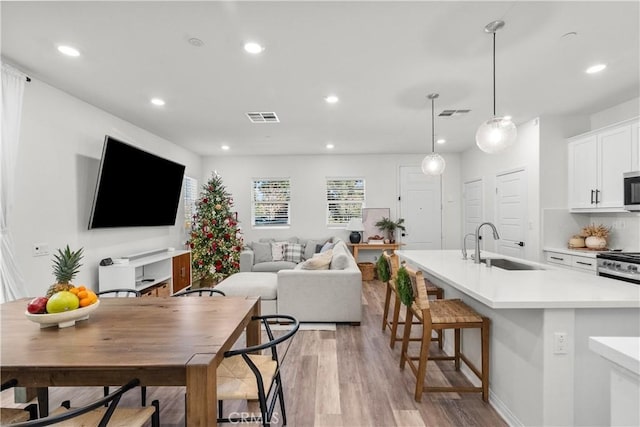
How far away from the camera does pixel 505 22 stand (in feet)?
6.89

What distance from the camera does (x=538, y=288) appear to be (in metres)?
1.86

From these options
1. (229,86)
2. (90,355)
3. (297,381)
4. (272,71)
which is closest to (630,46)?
(272,71)

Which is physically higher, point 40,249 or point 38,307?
→ point 40,249

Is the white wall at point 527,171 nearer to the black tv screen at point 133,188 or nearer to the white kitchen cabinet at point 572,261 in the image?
the white kitchen cabinet at point 572,261

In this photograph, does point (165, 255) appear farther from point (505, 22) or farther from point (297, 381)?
point (505, 22)

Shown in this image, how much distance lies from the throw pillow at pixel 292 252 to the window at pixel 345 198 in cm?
114

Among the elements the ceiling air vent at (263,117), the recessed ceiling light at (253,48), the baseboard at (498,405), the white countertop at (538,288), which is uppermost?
the ceiling air vent at (263,117)

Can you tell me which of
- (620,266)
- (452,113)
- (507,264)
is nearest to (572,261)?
(620,266)

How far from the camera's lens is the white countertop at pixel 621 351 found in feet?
2.47

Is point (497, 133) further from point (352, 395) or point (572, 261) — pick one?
point (572, 261)

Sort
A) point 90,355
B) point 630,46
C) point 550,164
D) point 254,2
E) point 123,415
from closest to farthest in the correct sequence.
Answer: point 90,355, point 123,415, point 254,2, point 630,46, point 550,164

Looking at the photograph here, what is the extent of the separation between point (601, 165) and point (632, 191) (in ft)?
1.89

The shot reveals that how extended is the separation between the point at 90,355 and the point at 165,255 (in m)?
3.73

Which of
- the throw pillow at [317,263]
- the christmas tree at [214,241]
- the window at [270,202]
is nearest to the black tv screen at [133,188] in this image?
the christmas tree at [214,241]
